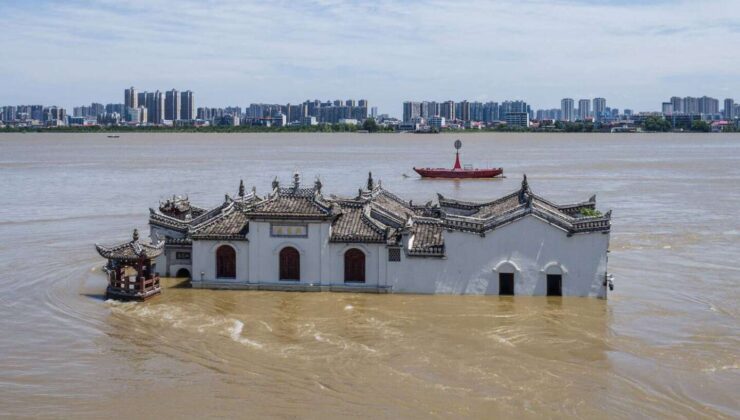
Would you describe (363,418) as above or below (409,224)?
below

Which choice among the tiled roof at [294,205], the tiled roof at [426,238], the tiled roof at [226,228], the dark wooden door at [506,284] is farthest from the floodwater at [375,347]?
the tiled roof at [294,205]

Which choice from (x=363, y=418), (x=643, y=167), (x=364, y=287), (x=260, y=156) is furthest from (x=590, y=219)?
(x=260, y=156)

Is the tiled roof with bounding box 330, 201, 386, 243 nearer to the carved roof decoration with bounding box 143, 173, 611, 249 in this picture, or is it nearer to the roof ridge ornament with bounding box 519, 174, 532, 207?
the carved roof decoration with bounding box 143, 173, 611, 249

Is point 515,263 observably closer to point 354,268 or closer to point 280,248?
point 354,268

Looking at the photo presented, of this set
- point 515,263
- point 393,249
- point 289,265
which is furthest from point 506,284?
point 289,265

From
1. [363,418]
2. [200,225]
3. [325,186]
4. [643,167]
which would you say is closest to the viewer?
[363,418]

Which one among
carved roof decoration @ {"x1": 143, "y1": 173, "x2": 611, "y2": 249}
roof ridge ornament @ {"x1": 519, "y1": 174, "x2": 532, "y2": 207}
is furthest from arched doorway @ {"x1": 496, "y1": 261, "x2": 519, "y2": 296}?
roof ridge ornament @ {"x1": 519, "y1": 174, "x2": 532, "y2": 207}

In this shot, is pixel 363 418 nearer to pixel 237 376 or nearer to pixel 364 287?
pixel 237 376
